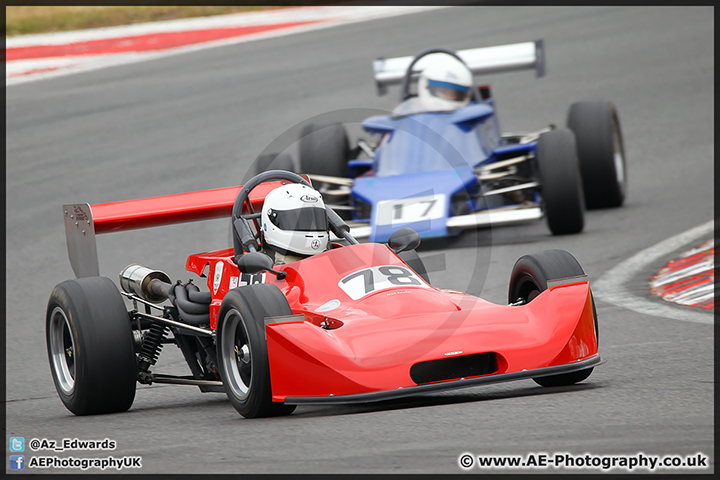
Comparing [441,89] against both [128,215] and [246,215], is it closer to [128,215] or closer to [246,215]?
[246,215]

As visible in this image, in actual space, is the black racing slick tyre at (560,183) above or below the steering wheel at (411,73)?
below

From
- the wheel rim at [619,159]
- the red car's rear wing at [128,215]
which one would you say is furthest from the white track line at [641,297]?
the red car's rear wing at [128,215]

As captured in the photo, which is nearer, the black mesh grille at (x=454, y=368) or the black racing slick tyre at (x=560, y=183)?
the black mesh grille at (x=454, y=368)

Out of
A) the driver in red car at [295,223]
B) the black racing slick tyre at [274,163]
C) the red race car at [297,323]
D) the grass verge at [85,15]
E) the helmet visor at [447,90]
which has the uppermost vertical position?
the grass verge at [85,15]

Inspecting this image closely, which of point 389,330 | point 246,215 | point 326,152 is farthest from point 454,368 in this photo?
point 326,152

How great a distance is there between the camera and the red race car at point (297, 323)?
5258mm

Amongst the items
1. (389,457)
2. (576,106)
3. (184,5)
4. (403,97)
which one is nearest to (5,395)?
(389,457)

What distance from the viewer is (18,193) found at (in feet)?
46.6

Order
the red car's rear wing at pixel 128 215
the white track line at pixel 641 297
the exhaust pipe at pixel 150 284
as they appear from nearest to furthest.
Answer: the red car's rear wing at pixel 128 215, the exhaust pipe at pixel 150 284, the white track line at pixel 641 297

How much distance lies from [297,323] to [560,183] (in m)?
5.72

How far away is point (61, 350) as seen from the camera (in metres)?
6.48

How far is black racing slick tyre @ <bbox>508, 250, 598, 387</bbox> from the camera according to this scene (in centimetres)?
582
